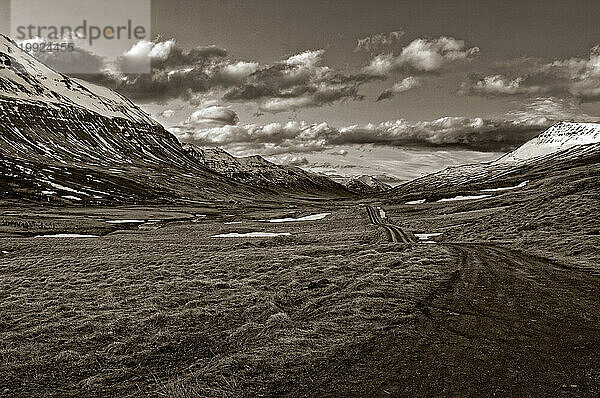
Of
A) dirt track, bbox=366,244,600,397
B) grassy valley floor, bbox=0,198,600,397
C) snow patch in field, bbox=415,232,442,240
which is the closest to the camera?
dirt track, bbox=366,244,600,397

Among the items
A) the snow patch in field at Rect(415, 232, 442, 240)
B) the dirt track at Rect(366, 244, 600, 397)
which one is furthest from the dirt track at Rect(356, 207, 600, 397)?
the snow patch in field at Rect(415, 232, 442, 240)

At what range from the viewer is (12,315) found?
774 inches

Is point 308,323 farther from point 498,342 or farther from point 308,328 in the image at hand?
point 498,342

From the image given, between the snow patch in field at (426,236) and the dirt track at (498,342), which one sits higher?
the dirt track at (498,342)

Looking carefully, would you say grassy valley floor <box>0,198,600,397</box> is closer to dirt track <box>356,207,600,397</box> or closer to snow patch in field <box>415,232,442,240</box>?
dirt track <box>356,207,600,397</box>

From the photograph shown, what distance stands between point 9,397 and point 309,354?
879cm

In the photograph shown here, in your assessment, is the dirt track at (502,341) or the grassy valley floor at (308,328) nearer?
the dirt track at (502,341)

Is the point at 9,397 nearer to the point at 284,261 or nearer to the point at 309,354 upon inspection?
the point at 309,354

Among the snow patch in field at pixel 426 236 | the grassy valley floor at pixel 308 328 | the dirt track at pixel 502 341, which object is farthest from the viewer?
the snow patch in field at pixel 426 236

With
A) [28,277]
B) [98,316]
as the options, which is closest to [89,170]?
[28,277]

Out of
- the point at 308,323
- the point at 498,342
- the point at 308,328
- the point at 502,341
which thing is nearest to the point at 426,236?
the point at 308,323

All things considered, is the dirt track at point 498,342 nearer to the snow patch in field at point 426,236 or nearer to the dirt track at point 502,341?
the dirt track at point 502,341

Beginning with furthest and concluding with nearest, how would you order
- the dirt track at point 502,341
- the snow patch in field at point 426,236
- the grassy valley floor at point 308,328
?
the snow patch in field at point 426,236
the grassy valley floor at point 308,328
the dirt track at point 502,341

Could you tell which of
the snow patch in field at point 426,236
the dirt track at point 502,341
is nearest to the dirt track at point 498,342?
the dirt track at point 502,341
